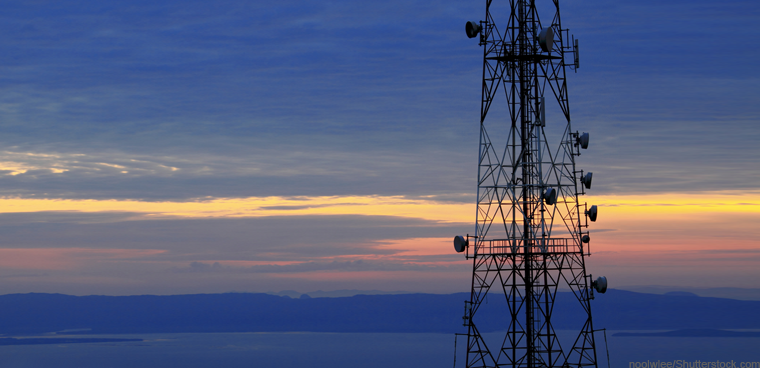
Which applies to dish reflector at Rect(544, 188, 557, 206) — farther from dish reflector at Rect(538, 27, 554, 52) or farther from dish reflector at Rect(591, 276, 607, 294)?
dish reflector at Rect(538, 27, 554, 52)

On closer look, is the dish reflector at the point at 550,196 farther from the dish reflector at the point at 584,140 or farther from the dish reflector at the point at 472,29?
the dish reflector at the point at 472,29

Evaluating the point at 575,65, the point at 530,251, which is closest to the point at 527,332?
the point at 530,251

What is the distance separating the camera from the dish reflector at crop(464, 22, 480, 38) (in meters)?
55.1

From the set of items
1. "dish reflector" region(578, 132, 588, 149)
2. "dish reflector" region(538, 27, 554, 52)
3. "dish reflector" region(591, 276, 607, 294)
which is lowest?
"dish reflector" region(591, 276, 607, 294)

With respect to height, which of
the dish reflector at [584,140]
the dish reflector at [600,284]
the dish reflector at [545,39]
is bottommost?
the dish reflector at [600,284]

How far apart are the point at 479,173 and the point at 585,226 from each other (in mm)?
7919

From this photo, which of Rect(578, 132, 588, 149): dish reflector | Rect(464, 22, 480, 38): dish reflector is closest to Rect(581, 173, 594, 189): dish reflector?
Rect(578, 132, 588, 149): dish reflector

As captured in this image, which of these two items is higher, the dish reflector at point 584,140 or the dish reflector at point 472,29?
the dish reflector at point 472,29

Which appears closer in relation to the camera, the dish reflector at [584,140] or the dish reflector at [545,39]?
the dish reflector at [545,39]

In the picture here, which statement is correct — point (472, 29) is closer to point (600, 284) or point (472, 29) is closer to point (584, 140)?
point (584, 140)

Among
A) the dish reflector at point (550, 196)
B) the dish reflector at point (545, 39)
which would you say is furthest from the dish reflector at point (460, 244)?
the dish reflector at point (545, 39)

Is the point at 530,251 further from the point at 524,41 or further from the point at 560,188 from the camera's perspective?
the point at 524,41

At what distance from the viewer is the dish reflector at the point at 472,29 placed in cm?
5509

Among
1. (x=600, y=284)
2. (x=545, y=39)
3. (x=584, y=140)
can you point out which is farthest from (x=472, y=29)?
(x=600, y=284)
